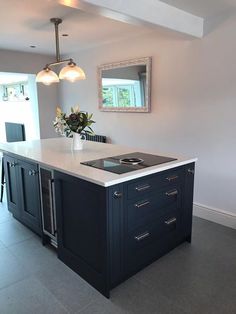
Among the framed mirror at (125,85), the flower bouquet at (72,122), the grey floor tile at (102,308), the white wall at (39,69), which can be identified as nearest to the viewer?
the grey floor tile at (102,308)

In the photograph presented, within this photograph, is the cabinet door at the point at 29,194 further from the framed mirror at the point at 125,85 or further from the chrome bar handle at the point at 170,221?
the framed mirror at the point at 125,85

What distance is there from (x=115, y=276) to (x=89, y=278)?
0.24 meters

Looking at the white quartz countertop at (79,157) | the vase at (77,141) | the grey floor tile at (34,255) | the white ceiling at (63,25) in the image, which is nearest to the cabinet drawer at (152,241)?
the white quartz countertop at (79,157)

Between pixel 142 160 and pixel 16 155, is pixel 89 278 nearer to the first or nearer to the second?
pixel 142 160

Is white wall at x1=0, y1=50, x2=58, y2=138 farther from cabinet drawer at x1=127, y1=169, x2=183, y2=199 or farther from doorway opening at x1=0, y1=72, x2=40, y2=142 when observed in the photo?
cabinet drawer at x1=127, y1=169, x2=183, y2=199

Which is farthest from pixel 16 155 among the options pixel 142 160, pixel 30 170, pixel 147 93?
pixel 147 93

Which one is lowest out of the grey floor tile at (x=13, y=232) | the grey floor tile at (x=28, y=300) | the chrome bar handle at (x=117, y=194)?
the grey floor tile at (x=28, y=300)

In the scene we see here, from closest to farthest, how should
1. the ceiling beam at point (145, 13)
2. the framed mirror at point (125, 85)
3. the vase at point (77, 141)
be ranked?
the ceiling beam at point (145, 13) → the vase at point (77, 141) → the framed mirror at point (125, 85)

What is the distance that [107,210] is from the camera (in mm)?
1806

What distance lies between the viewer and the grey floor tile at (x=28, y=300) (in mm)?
1825

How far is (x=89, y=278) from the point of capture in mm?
2066

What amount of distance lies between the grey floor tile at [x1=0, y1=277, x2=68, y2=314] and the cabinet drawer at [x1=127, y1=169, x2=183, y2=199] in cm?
96

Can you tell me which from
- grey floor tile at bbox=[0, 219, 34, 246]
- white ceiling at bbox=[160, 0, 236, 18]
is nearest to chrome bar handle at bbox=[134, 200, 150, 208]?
grey floor tile at bbox=[0, 219, 34, 246]

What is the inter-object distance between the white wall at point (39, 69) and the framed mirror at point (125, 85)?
1.37 meters
